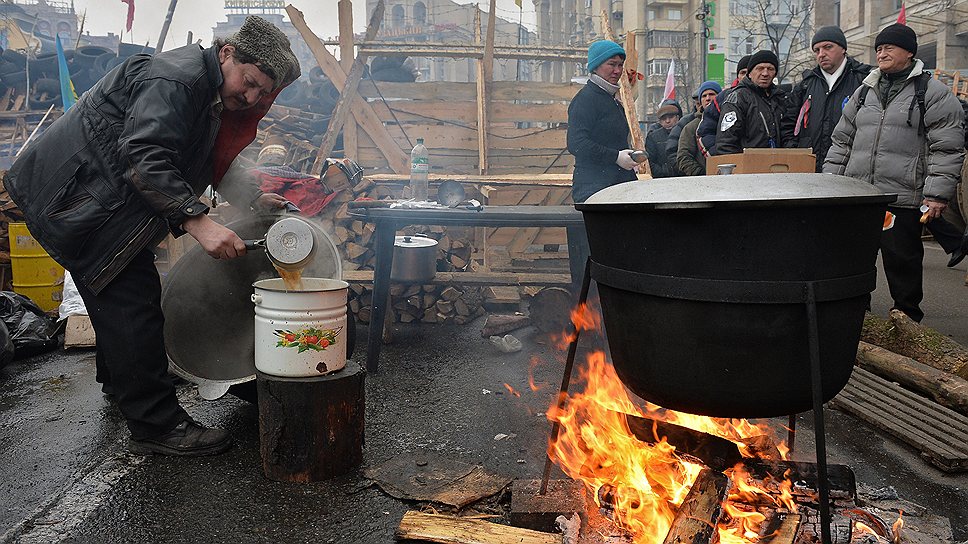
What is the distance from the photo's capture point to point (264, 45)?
3.08 meters

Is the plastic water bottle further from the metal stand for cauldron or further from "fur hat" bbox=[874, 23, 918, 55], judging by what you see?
the metal stand for cauldron

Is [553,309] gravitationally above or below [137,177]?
below

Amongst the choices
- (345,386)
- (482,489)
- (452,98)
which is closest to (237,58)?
(345,386)

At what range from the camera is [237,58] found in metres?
3.10

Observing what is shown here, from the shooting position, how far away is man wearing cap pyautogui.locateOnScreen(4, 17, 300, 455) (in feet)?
9.74

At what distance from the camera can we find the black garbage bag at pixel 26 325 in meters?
5.42

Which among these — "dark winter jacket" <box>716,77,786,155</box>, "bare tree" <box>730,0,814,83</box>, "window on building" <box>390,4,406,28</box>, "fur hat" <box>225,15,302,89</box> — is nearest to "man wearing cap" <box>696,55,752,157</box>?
"dark winter jacket" <box>716,77,786,155</box>

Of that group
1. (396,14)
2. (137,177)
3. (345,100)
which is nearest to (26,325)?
Result: (137,177)

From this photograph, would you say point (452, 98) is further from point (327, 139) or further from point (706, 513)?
point (706, 513)

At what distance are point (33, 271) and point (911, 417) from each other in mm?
6984

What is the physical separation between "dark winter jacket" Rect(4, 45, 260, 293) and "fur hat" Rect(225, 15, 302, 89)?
0.55 feet

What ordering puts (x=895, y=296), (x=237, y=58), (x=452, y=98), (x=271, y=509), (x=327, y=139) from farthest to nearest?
(x=452, y=98) < (x=327, y=139) < (x=895, y=296) < (x=237, y=58) < (x=271, y=509)

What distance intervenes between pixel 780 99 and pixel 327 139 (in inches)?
233

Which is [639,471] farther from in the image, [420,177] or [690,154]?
[690,154]
